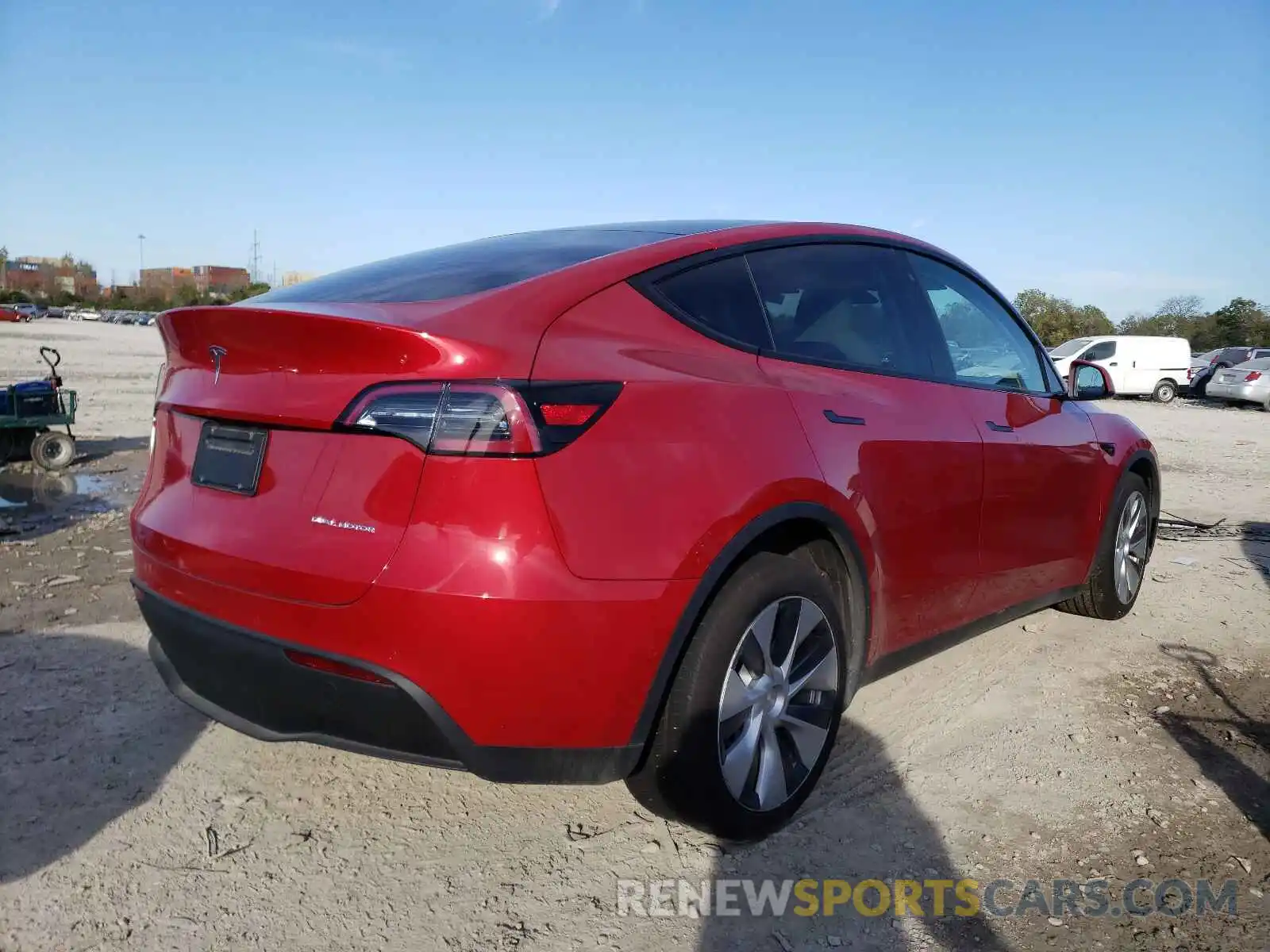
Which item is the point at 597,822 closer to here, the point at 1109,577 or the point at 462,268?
the point at 462,268

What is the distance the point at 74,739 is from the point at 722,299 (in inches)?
99.0

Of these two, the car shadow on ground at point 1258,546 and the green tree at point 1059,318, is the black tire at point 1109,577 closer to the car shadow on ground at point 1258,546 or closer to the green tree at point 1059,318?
the car shadow on ground at point 1258,546

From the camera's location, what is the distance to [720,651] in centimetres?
244

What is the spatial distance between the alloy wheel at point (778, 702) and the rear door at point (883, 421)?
36cm

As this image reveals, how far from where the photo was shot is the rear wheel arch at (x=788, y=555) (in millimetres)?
2337

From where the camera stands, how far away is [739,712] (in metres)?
2.55

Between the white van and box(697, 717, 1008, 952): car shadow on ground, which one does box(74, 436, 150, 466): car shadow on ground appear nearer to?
box(697, 717, 1008, 952): car shadow on ground

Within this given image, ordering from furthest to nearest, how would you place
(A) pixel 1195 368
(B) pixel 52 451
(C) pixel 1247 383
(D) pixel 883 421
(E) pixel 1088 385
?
(A) pixel 1195 368 < (C) pixel 1247 383 < (B) pixel 52 451 < (E) pixel 1088 385 < (D) pixel 883 421

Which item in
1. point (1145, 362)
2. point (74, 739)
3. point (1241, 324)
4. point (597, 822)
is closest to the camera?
point (597, 822)

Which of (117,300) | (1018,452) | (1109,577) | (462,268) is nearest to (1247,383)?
(1109,577)

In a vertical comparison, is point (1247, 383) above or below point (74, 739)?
above

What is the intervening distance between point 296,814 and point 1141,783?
2.64 meters

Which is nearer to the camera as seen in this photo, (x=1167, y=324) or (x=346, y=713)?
(x=346, y=713)

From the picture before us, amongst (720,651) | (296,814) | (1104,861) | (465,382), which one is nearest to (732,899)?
(720,651)
